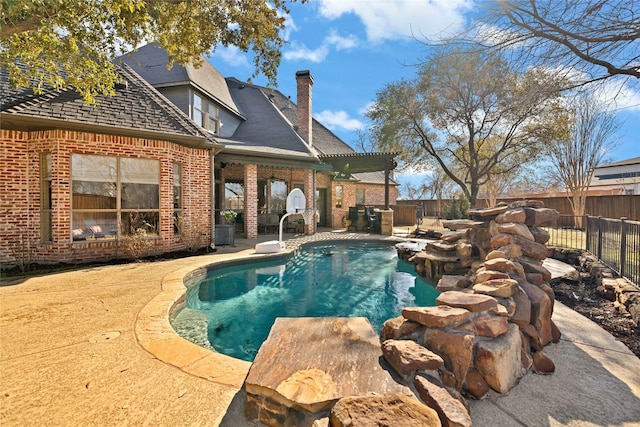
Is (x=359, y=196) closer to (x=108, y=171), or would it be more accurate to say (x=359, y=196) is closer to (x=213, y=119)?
(x=213, y=119)

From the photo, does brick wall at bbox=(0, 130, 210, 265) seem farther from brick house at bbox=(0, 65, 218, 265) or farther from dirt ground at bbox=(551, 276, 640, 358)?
dirt ground at bbox=(551, 276, 640, 358)

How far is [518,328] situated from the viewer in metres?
2.68

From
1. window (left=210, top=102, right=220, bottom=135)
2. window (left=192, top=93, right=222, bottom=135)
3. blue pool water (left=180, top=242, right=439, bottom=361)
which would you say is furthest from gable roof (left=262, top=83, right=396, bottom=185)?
blue pool water (left=180, top=242, right=439, bottom=361)

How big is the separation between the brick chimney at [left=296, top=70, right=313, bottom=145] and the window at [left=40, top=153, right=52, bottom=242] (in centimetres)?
1020

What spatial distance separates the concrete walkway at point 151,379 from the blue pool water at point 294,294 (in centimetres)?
116

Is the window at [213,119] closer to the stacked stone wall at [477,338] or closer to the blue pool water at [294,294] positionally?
the blue pool water at [294,294]

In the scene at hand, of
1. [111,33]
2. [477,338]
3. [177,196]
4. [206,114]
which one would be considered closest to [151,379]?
[477,338]

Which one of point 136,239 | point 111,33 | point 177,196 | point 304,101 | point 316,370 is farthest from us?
point 304,101

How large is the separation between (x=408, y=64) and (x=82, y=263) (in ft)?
28.1

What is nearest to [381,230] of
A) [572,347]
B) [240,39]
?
[240,39]

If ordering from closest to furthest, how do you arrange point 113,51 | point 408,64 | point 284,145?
point 408,64 < point 113,51 < point 284,145

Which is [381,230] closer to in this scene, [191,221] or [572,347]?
[191,221]

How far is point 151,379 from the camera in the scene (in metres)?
2.25

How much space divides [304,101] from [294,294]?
11515 millimetres
